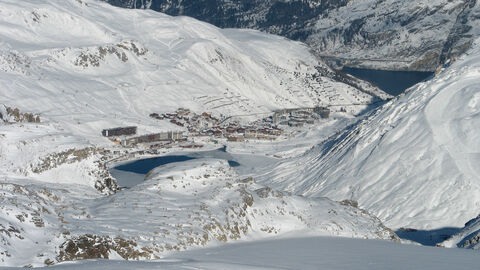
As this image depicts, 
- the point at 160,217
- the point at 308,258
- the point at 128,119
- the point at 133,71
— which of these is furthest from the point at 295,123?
the point at 308,258

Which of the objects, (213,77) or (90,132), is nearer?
(90,132)

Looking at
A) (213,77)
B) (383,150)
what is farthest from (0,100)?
(213,77)

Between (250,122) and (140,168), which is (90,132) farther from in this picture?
(250,122)

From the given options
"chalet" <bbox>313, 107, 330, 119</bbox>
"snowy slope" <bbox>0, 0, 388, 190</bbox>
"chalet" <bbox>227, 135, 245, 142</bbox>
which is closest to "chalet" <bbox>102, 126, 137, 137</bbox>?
"snowy slope" <bbox>0, 0, 388, 190</bbox>

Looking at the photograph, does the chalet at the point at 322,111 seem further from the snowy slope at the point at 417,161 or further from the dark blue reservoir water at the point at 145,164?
the snowy slope at the point at 417,161

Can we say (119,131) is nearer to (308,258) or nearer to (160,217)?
(160,217)

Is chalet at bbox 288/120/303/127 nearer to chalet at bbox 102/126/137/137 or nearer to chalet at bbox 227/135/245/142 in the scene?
chalet at bbox 227/135/245/142

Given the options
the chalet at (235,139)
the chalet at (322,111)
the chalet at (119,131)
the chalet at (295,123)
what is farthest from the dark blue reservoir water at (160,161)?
the chalet at (322,111)
